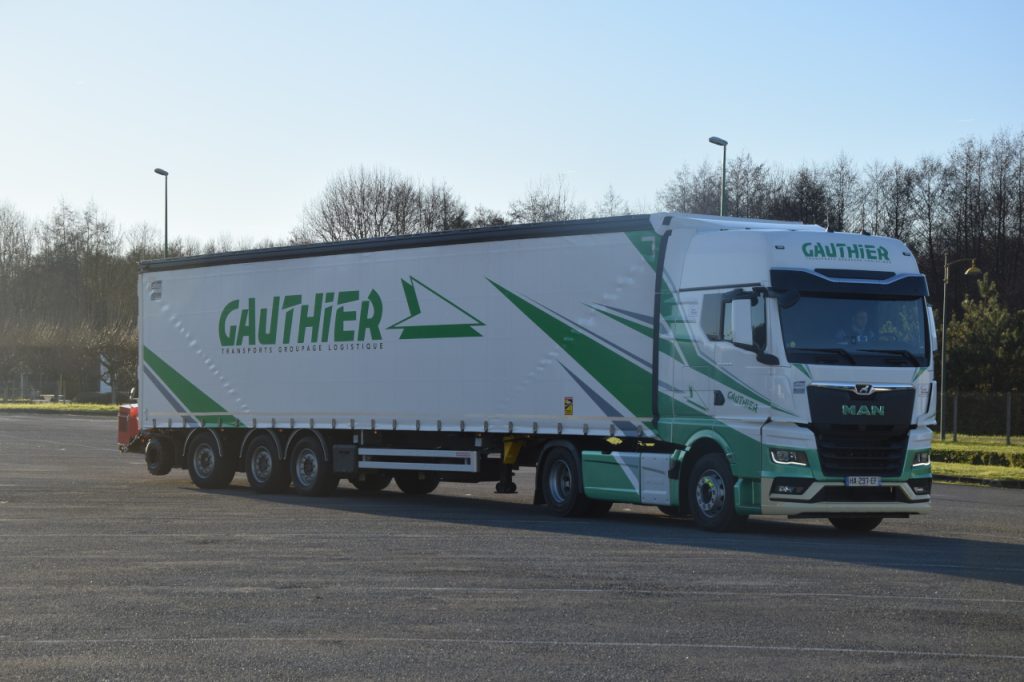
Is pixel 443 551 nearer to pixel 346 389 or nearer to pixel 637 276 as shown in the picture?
pixel 637 276

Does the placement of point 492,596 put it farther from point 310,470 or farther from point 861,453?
point 310,470

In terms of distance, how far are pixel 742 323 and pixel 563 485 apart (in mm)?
3942

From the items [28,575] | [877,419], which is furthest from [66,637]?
[877,419]

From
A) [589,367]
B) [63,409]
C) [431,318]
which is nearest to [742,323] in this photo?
[589,367]

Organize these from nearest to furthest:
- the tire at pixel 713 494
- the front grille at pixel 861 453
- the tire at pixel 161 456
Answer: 1. the front grille at pixel 861 453
2. the tire at pixel 713 494
3. the tire at pixel 161 456

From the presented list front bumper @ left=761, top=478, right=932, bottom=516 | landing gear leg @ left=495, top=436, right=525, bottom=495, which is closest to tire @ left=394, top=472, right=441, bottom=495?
landing gear leg @ left=495, top=436, right=525, bottom=495

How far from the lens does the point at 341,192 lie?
81250mm

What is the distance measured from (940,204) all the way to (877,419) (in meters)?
68.1

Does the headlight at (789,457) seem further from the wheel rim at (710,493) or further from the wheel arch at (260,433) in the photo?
the wheel arch at (260,433)

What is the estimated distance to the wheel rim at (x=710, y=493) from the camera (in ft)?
56.7

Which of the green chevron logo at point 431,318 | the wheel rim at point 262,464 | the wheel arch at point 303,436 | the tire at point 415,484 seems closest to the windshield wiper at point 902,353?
the green chevron logo at point 431,318

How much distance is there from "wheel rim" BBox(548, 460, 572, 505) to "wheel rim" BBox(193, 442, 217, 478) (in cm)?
781

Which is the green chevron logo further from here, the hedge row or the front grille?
the hedge row

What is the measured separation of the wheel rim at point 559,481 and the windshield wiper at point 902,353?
4453 mm
